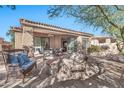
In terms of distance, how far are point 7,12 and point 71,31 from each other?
4.50 ft

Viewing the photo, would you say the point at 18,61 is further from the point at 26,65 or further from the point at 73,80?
the point at 73,80

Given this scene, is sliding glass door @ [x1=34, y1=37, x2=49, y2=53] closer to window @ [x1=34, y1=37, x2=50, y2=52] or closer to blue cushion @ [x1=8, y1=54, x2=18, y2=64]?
window @ [x1=34, y1=37, x2=50, y2=52]

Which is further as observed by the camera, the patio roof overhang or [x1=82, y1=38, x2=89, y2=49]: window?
[x1=82, y1=38, x2=89, y2=49]: window

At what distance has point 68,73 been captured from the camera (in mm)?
5312

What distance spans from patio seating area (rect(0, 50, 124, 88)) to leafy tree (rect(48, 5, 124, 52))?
540 mm

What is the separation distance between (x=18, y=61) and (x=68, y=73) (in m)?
1.07

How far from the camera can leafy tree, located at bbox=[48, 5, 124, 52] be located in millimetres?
5219

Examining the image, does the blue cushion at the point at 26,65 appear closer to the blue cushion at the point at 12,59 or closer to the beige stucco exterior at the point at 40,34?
the blue cushion at the point at 12,59

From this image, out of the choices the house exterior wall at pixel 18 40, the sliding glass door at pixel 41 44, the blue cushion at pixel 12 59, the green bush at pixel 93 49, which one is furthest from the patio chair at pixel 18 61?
the green bush at pixel 93 49

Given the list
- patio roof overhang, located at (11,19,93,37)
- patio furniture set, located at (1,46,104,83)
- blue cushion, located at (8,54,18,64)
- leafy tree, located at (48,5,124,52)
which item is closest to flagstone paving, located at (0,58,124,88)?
patio furniture set, located at (1,46,104,83)

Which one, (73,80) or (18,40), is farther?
(73,80)

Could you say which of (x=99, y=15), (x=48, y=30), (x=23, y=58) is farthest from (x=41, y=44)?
(x=99, y=15)
